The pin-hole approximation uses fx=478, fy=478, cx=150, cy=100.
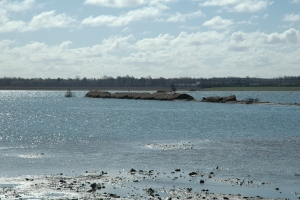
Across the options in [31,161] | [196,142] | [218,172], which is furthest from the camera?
[196,142]

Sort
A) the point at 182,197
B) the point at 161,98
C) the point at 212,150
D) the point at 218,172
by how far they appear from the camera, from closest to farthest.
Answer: the point at 182,197 → the point at 218,172 → the point at 212,150 → the point at 161,98

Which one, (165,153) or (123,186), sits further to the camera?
(165,153)

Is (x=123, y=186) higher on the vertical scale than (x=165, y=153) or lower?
higher

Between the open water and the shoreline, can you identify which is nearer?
the shoreline

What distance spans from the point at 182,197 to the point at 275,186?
630cm

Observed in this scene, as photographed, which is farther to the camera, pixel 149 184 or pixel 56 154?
pixel 56 154

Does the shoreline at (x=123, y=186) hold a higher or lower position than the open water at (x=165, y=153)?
higher

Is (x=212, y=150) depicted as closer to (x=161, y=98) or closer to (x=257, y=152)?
(x=257, y=152)

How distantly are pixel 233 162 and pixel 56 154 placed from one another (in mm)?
13546

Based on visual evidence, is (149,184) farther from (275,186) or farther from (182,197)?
(275,186)

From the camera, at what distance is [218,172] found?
1170 inches

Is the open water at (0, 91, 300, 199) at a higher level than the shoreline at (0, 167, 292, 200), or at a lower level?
lower

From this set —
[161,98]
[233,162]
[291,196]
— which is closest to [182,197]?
[291,196]

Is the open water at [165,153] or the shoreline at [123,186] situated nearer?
the shoreline at [123,186]
